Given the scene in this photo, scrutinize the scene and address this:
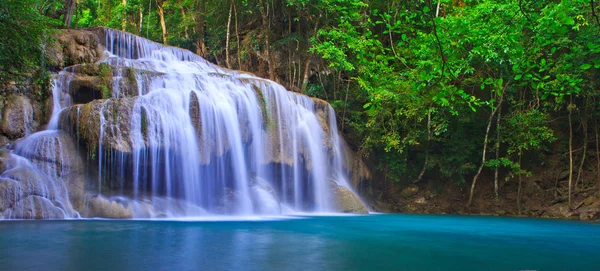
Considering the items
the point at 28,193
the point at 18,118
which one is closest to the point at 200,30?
the point at 18,118

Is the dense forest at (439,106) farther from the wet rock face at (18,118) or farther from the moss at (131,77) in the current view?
the moss at (131,77)

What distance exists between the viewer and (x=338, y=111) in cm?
1847

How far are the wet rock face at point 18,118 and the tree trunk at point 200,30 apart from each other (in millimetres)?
13392

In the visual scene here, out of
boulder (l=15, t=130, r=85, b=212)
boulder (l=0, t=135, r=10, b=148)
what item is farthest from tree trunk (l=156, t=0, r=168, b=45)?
boulder (l=15, t=130, r=85, b=212)

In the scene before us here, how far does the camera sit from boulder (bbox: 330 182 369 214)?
14.8 meters

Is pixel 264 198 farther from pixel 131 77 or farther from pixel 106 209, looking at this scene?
pixel 131 77

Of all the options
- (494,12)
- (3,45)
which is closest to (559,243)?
(494,12)

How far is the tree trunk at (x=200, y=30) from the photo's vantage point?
24.3 m

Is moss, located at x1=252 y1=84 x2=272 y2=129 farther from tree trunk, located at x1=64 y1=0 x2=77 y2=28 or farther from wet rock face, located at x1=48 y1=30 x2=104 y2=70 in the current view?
tree trunk, located at x1=64 y1=0 x2=77 y2=28

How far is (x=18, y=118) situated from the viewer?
11164mm

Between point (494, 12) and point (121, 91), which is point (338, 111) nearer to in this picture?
point (494, 12)

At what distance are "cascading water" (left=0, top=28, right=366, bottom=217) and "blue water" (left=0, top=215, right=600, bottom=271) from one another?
2405 mm

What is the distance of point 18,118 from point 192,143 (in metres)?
4.23

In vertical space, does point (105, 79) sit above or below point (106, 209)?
above
